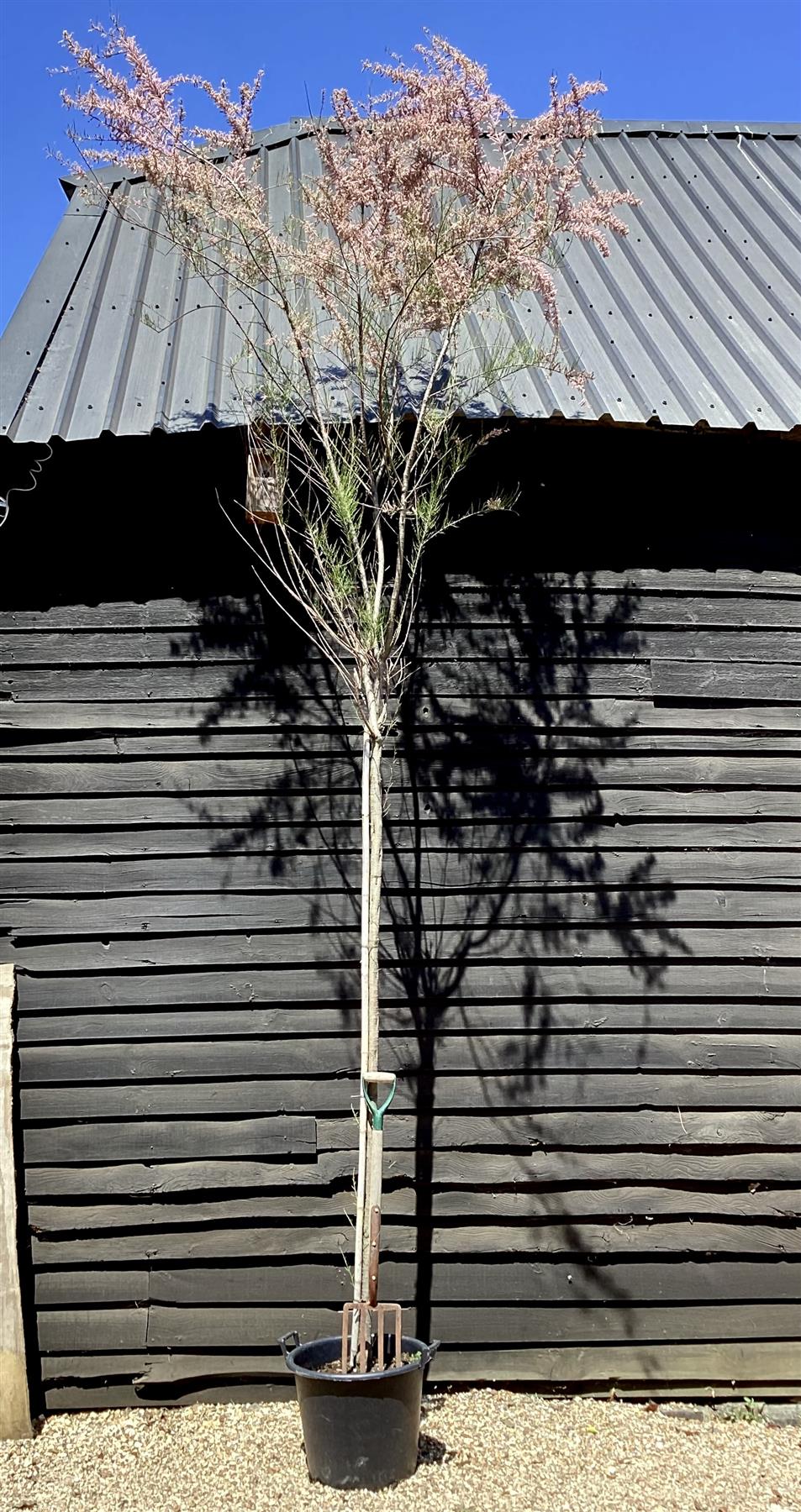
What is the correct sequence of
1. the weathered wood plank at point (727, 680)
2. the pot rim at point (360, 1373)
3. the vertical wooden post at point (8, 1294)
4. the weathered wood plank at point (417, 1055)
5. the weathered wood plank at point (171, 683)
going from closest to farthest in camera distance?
the pot rim at point (360, 1373) < the vertical wooden post at point (8, 1294) < the weathered wood plank at point (417, 1055) < the weathered wood plank at point (171, 683) < the weathered wood plank at point (727, 680)

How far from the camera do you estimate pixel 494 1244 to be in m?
4.68

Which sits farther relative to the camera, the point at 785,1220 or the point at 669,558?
the point at 669,558

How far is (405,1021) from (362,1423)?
1471mm

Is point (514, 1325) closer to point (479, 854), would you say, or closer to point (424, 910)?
point (424, 910)

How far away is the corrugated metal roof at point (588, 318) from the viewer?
4988 mm

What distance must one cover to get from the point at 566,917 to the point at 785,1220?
4.89 feet

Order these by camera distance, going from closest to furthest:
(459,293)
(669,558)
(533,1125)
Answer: (459,293)
(533,1125)
(669,558)

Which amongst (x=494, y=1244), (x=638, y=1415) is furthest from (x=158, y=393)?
(x=638, y=1415)

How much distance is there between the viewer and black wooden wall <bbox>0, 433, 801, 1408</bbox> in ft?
15.2

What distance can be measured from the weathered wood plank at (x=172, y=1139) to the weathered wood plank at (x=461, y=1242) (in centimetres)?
30

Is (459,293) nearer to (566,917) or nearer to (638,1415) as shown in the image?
(566,917)

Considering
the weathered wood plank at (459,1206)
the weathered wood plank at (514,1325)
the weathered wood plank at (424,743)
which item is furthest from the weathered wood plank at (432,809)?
the weathered wood plank at (514,1325)

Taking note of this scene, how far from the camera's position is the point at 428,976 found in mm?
4793

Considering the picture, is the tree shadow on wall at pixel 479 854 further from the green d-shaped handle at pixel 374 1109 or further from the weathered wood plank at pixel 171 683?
the green d-shaped handle at pixel 374 1109
